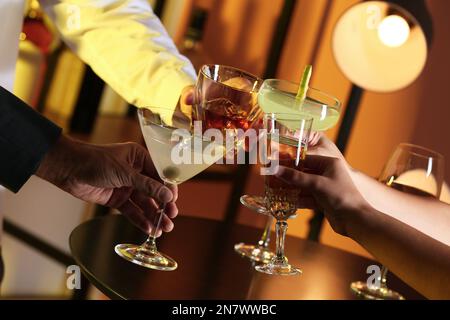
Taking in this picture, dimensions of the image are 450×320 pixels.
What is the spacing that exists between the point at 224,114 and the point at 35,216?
135cm

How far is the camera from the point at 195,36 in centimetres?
261

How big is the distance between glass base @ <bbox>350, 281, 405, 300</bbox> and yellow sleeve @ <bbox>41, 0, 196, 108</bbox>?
58 centimetres

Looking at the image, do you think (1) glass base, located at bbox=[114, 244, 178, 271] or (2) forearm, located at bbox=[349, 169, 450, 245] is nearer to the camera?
(1) glass base, located at bbox=[114, 244, 178, 271]

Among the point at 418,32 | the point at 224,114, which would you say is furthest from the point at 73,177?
the point at 418,32

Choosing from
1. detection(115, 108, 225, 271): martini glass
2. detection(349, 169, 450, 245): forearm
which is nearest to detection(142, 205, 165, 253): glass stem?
detection(115, 108, 225, 271): martini glass

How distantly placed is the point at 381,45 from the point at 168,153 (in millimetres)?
1563

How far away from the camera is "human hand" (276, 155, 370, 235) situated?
1241mm

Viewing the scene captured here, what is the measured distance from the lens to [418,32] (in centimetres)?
261

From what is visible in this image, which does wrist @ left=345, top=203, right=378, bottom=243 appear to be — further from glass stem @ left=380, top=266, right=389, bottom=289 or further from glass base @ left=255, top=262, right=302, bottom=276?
glass stem @ left=380, top=266, right=389, bottom=289

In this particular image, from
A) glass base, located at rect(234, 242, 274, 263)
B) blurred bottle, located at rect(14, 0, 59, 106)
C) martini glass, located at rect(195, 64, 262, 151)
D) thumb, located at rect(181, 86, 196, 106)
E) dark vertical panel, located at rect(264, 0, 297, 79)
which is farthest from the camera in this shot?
dark vertical panel, located at rect(264, 0, 297, 79)

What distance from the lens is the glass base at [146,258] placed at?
129cm

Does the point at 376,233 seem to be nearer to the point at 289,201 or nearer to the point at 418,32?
the point at 289,201

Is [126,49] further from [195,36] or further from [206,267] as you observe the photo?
[195,36]

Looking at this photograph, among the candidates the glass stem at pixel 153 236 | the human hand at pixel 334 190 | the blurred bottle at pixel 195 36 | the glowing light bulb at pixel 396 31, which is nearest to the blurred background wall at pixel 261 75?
the blurred bottle at pixel 195 36
